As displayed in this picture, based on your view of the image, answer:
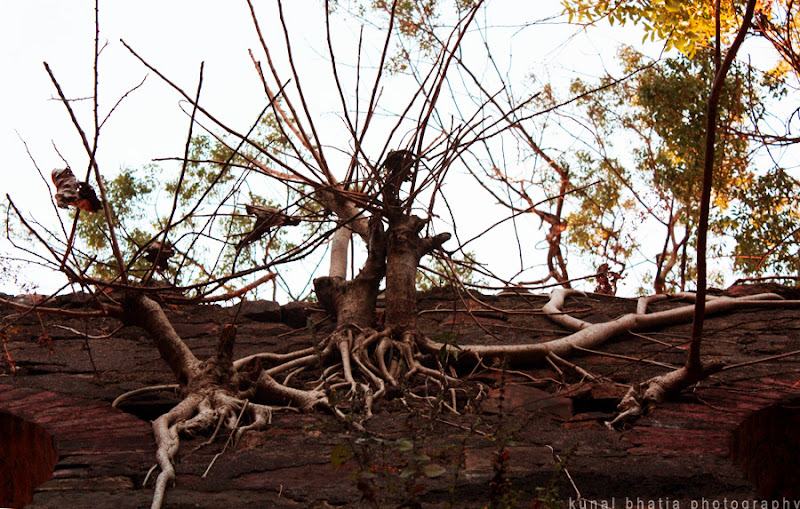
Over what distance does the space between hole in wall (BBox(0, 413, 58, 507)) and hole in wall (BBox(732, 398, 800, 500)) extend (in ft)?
10.3

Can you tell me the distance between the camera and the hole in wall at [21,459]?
359cm

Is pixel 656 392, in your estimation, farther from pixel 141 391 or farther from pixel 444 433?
pixel 141 391

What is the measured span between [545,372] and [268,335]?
6.15 ft

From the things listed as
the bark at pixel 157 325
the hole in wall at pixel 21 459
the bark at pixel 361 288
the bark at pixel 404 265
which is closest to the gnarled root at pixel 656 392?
the bark at pixel 404 265

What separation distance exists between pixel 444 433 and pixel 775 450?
65.0 inches

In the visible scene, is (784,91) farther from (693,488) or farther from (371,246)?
(693,488)

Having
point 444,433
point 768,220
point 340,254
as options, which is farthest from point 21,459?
point 768,220

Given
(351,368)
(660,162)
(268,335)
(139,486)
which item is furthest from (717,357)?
(660,162)

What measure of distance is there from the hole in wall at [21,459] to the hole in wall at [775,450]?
10.3 feet

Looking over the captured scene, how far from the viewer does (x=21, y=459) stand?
3820 millimetres

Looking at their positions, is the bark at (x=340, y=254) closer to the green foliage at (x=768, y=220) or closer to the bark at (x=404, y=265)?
the bark at (x=404, y=265)

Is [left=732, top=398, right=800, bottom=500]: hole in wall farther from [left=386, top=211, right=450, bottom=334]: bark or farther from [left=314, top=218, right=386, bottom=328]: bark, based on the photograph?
[left=314, top=218, right=386, bottom=328]: bark

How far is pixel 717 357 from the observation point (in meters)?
4.36

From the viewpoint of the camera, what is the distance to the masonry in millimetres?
2801
